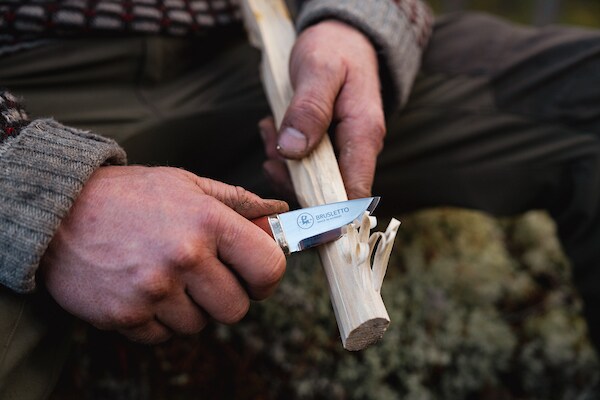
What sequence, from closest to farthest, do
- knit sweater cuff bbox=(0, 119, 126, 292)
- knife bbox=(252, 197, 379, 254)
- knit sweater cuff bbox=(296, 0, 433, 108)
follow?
knit sweater cuff bbox=(0, 119, 126, 292)
knife bbox=(252, 197, 379, 254)
knit sweater cuff bbox=(296, 0, 433, 108)

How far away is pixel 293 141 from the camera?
108 centimetres

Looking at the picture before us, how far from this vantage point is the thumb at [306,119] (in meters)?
1.08

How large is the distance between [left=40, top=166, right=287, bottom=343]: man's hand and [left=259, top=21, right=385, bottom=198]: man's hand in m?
0.24

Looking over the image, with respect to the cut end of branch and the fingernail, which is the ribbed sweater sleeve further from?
the cut end of branch

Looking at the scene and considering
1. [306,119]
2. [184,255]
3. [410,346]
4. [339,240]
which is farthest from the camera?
[410,346]

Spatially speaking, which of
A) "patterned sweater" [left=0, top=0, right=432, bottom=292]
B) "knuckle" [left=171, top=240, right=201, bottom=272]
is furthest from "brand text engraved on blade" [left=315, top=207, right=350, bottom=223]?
"patterned sweater" [left=0, top=0, right=432, bottom=292]

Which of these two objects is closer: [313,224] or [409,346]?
[313,224]

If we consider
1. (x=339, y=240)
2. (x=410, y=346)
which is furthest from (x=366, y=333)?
(x=410, y=346)

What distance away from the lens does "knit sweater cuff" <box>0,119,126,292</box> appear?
832 millimetres

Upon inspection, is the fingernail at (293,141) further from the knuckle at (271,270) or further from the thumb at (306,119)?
the knuckle at (271,270)

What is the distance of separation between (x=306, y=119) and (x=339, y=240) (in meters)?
0.26

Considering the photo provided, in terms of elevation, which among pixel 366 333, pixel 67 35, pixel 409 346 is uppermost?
pixel 67 35

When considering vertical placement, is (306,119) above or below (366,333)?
above

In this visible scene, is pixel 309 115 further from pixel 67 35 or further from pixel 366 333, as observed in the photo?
pixel 67 35
